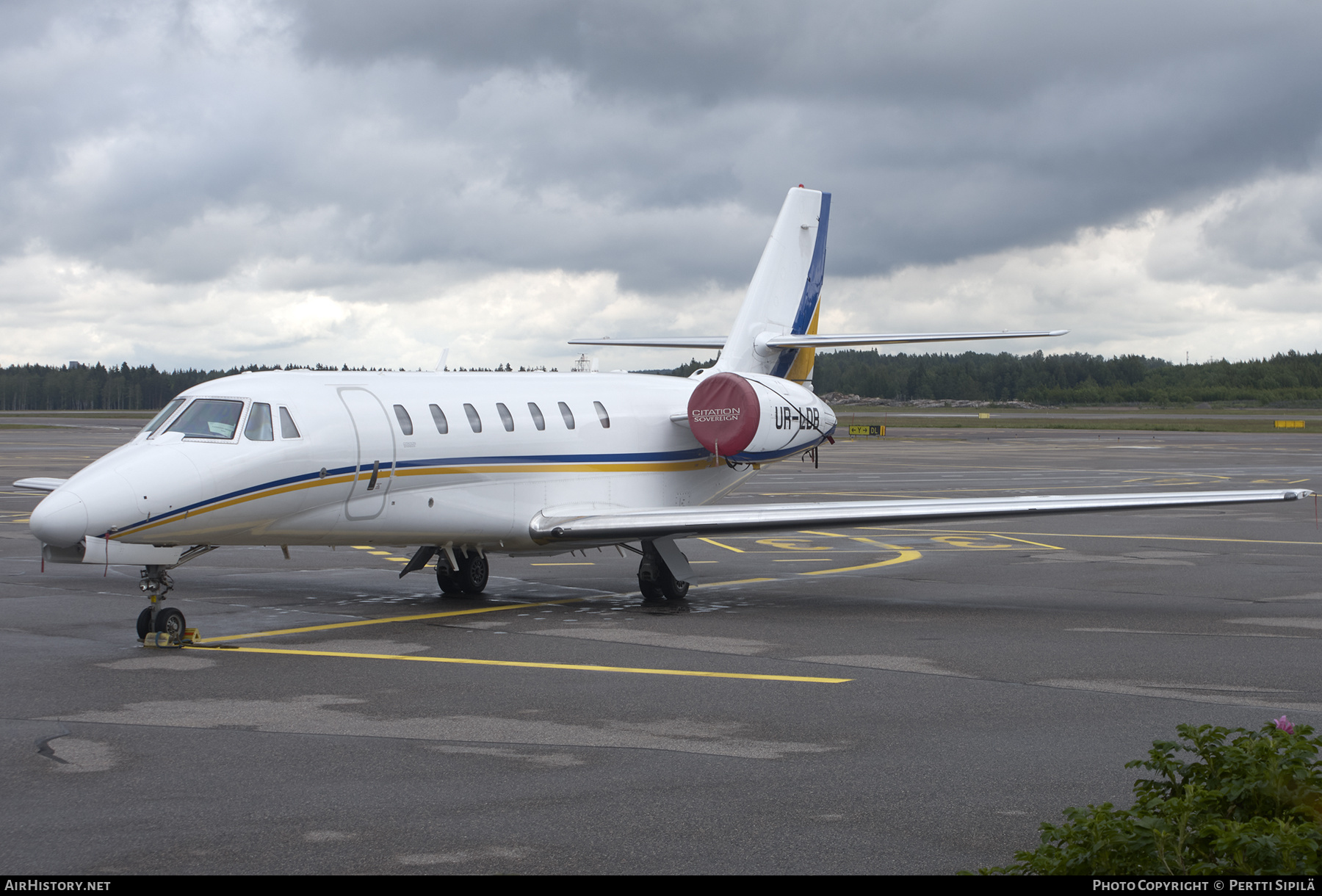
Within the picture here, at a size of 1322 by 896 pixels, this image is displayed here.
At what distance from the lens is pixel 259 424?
48.1 feet

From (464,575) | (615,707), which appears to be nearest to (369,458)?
(464,575)

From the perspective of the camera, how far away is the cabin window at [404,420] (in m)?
16.0

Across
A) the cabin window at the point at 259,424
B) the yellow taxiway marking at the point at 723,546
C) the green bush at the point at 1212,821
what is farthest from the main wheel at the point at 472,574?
the green bush at the point at 1212,821

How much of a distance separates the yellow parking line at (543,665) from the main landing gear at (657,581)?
15.5ft

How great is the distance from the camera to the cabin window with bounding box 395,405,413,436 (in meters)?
16.0

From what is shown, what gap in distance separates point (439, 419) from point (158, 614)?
14.7ft

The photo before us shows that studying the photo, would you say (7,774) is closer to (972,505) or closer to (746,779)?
(746,779)

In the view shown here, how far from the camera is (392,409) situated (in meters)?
16.1

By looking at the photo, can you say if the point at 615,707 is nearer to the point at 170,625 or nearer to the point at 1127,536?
the point at 170,625

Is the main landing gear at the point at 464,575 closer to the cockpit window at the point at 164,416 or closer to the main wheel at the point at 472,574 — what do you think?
the main wheel at the point at 472,574

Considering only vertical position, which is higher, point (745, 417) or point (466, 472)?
point (745, 417)

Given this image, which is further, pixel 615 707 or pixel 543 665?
pixel 543 665

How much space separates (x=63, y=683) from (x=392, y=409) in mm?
5684

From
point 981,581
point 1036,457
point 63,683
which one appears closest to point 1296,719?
point 981,581
